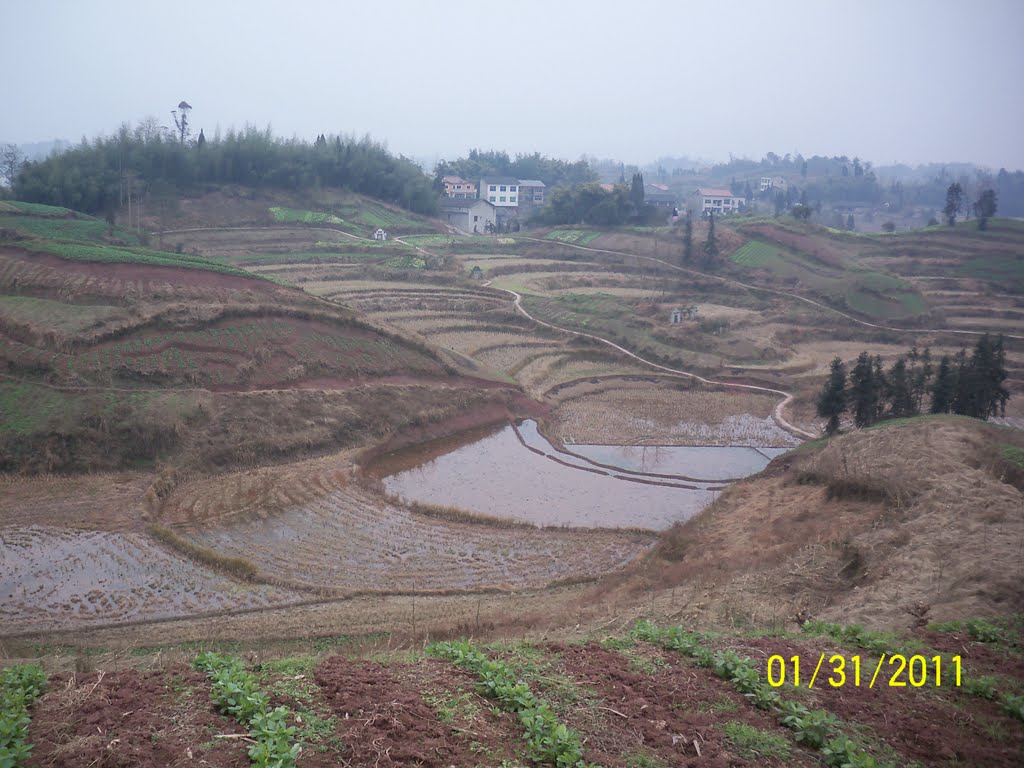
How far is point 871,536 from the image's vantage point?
12.3 metres

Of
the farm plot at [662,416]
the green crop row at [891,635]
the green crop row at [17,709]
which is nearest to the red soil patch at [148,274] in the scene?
the farm plot at [662,416]

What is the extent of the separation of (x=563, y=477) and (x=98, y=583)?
448 inches

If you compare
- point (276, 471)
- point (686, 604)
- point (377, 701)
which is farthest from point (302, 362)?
point (377, 701)

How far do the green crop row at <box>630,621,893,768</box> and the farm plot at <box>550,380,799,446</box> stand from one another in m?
16.0

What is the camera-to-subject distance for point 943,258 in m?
48.5

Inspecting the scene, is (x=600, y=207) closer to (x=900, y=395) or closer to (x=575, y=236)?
(x=575, y=236)

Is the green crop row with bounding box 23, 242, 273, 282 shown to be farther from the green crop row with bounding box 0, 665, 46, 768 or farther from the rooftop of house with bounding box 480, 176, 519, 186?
the rooftop of house with bounding box 480, 176, 519, 186

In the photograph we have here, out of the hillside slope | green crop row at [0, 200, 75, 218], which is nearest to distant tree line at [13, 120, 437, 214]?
green crop row at [0, 200, 75, 218]

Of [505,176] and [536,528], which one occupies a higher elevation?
[505,176]

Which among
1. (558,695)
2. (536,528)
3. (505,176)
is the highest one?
(505,176)

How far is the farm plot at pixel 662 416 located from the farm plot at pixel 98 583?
12757 millimetres

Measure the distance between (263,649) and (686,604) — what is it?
6.09 metres

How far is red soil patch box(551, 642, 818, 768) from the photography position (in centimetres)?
553

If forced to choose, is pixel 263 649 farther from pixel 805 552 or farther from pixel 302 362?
pixel 302 362
